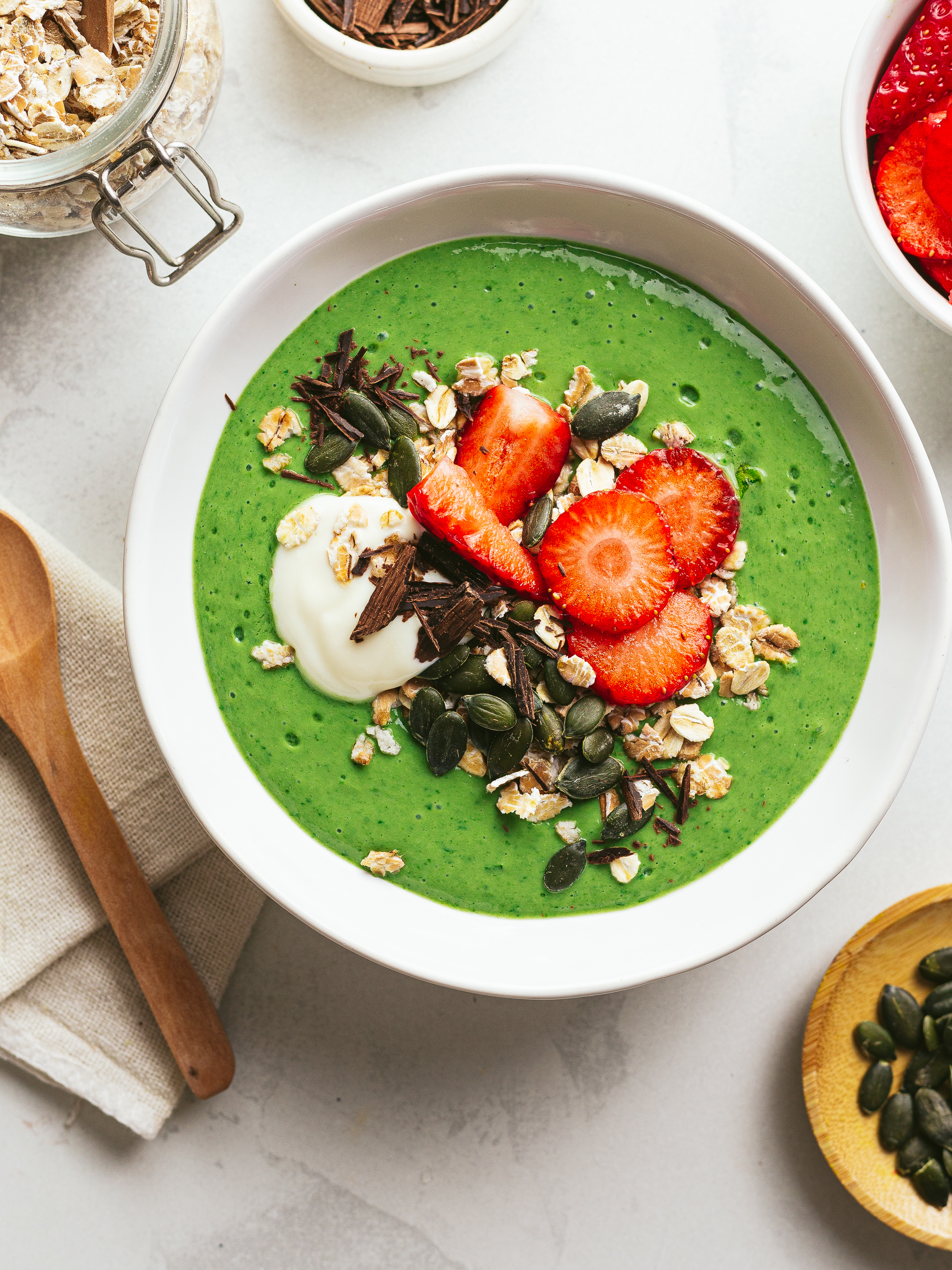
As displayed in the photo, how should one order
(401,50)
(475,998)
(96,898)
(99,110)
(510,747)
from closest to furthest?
1. (99,110)
2. (510,747)
3. (401,50)
4. (96,898)
5. (475,998)

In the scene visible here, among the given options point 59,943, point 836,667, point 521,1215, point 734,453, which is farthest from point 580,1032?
point 734,453

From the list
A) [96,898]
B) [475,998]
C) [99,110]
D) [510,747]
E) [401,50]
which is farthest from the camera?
[475,998]

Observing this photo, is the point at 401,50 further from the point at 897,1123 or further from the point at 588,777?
the point at 897,1123

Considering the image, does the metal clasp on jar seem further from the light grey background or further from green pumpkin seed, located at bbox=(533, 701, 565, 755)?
green pumpkin seed, located at bbox=(533, 701, 565, 755)

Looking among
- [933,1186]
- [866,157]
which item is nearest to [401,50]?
[866,157]

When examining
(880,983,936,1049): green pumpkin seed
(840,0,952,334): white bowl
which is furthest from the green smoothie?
(880,983,936,1049): green pumpkin seed

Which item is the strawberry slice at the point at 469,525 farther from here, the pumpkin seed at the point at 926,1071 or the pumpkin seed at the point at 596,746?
the pumpkin seed at the point at 926,1071

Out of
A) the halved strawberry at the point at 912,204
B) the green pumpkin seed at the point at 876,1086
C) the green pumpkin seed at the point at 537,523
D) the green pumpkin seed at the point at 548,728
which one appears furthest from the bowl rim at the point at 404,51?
the green pumpkin seed at the point at 876,1086
